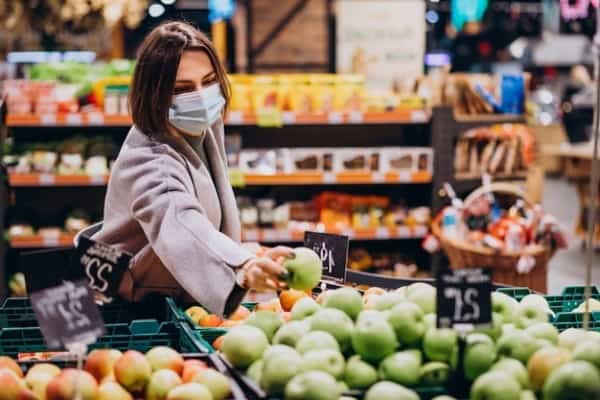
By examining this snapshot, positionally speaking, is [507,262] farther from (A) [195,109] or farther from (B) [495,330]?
(B) [495,330]

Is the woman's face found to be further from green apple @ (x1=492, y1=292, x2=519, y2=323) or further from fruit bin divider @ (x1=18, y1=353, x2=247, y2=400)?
green apple @ (x1=492, y1=292, x2=519, y2=323)

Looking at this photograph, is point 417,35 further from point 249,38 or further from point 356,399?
point 356,399

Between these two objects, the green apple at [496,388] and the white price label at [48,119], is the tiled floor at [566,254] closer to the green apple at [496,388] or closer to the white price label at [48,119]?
the white price label at [48,119]

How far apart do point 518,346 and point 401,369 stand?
29cm

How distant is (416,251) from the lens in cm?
642

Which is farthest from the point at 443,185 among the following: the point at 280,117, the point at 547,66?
the point at 547,66

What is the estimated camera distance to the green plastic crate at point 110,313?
2574 mm

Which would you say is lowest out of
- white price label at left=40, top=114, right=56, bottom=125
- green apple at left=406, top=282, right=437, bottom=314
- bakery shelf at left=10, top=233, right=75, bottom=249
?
bakery shelf at left=10, top=233, right=75, bottom=249

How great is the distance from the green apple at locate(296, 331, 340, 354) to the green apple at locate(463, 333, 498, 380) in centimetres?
29

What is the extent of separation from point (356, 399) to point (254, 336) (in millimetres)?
313

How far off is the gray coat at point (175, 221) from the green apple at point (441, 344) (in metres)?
0.59

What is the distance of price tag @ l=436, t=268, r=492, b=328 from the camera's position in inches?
73.6

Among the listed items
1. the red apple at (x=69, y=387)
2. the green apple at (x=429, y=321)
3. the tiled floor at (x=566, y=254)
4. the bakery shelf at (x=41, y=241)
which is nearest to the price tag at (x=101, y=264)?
the red apple at (x=69, y=387)

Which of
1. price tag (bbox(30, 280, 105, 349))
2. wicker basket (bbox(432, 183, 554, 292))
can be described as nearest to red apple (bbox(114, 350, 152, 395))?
price tag (bbox(30, 280, 105, 349))
